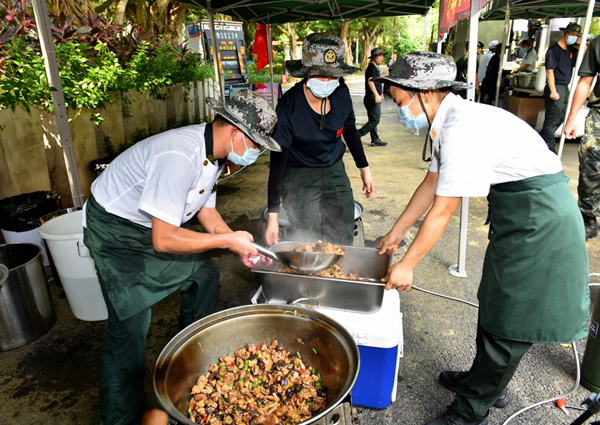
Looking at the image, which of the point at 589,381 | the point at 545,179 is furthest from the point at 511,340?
the point at 589,381

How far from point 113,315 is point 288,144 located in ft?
5.63

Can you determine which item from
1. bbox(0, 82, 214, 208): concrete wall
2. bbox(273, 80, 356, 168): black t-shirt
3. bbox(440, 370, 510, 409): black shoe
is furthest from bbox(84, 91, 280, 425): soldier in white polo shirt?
bbox(0, 82, 214, 208): concrete wall

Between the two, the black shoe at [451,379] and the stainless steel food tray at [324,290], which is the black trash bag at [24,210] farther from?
the black shoe at [451,379]

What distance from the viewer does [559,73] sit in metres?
7.60

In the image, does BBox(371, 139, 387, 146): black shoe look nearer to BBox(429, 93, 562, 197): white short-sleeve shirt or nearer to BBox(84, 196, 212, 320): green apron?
BBox(429, 93, 562, 197): white short-sleeve shirt

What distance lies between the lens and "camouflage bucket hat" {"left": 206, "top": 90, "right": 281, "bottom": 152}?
200 centimetres

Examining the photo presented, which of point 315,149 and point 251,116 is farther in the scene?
point 315,149

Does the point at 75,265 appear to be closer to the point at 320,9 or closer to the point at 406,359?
the point at 406,359

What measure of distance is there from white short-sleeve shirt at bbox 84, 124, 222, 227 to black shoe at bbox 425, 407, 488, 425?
6.02ft

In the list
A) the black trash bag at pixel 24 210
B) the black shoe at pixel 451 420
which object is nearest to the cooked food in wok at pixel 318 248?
the black shoe at pixel 451 420

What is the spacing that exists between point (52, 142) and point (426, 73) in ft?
14.2

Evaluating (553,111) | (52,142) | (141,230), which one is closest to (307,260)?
(141,230)

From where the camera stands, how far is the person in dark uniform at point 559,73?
737 cm

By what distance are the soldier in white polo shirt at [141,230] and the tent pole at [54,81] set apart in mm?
1913
